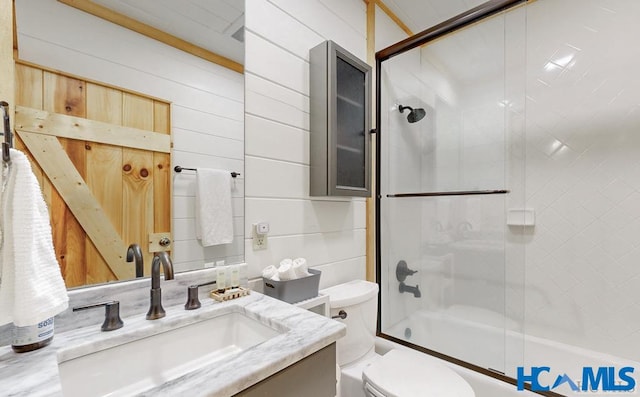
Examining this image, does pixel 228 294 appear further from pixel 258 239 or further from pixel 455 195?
pixel 455 195

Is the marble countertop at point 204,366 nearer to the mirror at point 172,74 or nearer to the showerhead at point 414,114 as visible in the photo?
the mirror at point 172,74

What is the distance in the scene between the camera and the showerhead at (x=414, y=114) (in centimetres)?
181

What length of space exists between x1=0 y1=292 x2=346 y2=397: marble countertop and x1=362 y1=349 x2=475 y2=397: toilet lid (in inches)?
23.2

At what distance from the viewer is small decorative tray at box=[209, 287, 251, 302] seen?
3.31ft

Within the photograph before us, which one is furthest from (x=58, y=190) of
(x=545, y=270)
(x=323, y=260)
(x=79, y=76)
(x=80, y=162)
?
(x=545, y=270)

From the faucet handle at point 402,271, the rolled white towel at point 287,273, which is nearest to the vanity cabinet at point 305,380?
the rolled white towel at point 287,273

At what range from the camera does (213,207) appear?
1.12 meters

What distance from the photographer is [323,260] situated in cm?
153

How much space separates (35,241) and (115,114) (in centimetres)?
44

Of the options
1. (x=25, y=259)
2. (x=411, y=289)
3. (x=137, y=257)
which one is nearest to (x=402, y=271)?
(x=411, y=289)

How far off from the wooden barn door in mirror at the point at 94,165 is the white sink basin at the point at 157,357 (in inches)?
8.9

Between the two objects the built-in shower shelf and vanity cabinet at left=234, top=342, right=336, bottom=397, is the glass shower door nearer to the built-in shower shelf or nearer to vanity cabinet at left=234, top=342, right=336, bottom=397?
the built-in shower shelf

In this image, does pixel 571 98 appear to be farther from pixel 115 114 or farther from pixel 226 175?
pixel 115 114

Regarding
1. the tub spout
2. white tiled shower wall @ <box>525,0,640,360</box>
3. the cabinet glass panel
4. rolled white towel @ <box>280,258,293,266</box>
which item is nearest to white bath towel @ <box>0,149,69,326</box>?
rolled white towel @ <box>280,258,293,266</box>
